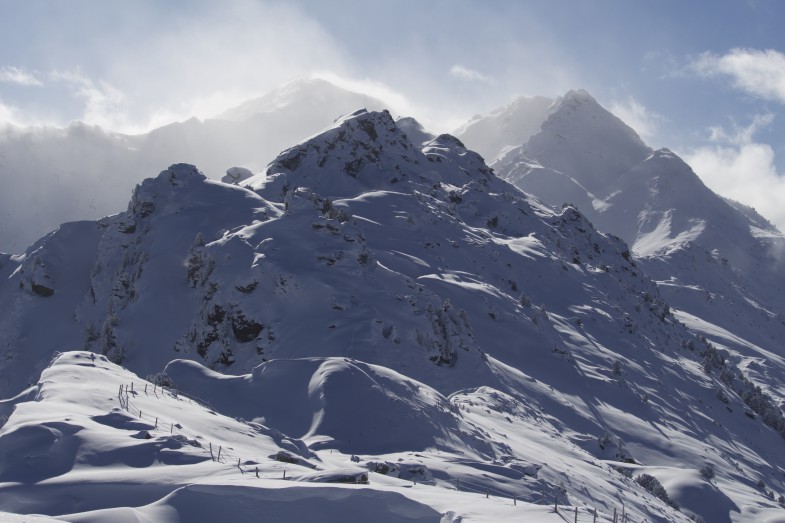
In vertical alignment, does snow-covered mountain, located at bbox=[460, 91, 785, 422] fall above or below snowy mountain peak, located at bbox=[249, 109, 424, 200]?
above

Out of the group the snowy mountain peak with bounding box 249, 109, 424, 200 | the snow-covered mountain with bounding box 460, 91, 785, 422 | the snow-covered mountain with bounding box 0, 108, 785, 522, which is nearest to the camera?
the snow-covered mountain with bounding box 0, 108, 785, 522

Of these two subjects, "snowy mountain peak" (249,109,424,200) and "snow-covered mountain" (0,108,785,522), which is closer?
"snow-covered mountain" (0,108,785,522)

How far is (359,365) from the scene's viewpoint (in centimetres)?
2175

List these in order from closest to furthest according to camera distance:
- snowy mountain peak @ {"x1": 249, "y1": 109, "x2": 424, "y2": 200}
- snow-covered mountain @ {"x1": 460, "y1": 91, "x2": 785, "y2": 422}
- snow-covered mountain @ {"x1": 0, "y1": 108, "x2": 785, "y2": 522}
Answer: snow-covered mountain @ {"x1": 0, "y1": 108, "x2": 785, "y2": 522} < snowy mountain peak @ {"x1": 249, "y1": 109, "x2": 424, "y2": 200} < snow-covered mountain @ {"x1": 460, "y1": 91, "x2": 785, "y2": 422}

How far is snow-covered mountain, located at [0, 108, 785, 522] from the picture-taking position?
11.1 m

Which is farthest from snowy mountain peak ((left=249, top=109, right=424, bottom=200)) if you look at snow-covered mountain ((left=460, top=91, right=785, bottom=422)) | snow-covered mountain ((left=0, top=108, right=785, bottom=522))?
snow-covered mountain ((left=460, top=91, right=785, bottom=422))

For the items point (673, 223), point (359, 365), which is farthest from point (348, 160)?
point (673, 223)

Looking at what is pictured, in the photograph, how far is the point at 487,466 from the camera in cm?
1647

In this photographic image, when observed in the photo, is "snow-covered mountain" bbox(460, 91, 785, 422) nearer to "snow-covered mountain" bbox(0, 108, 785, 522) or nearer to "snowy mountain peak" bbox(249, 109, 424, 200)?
"snow-covered mountain" bbox(0, 108, 785, 522)

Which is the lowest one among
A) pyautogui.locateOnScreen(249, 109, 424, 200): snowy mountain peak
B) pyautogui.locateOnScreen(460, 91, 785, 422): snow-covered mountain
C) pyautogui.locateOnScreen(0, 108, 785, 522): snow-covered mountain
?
pyautogui.locateOnScreen(0, 108, 785, 522): snow-covered mountain

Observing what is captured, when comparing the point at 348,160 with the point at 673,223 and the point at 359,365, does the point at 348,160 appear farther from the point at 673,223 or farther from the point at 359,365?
the point at 673,223

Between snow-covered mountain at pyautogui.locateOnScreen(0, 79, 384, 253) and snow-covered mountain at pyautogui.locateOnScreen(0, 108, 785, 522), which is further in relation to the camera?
snow-covered mountain at pyautogui.locateOnScreen(0, 79, 384, 253)

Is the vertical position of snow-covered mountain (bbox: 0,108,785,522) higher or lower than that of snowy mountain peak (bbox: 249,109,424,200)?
lower

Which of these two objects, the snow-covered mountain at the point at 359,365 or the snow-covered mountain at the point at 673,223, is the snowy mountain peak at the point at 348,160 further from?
the snow-covered mountain at the point at 673,223
